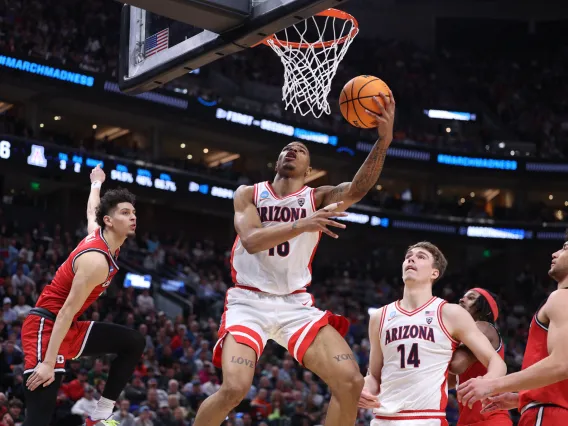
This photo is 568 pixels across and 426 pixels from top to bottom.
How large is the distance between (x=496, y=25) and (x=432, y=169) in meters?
8.14

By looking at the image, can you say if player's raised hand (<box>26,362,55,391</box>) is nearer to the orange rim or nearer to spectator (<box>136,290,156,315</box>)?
the orange rim

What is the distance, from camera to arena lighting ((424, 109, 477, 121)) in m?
32.3

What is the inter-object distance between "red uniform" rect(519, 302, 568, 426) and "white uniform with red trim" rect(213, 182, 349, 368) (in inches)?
65.0

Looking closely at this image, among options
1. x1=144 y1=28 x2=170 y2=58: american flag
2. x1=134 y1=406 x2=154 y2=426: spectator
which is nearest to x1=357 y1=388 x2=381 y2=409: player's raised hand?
x1=144 y1=28 x2=170 y2=58: american flag

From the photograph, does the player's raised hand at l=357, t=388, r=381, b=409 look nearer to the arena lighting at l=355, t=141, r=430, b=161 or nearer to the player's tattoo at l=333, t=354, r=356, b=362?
the player's tattoo at l=333, t=354, r=356, b=362

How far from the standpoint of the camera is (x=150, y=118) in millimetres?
27531

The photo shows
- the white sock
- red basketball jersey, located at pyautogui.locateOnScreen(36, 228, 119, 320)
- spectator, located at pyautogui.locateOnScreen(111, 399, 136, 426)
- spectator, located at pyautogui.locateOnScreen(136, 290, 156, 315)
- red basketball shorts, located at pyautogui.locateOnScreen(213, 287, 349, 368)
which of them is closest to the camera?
red basketball shorts, located at pyautogui.locateOnScreen(213, 287, 349, 368)

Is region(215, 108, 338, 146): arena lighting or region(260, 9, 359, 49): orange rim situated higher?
region(215, 108, 338, 146): arena lighting

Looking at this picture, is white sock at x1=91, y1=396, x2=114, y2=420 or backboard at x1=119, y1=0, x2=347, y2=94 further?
white sock at x1=91, y1=396, x2=114, y2=420

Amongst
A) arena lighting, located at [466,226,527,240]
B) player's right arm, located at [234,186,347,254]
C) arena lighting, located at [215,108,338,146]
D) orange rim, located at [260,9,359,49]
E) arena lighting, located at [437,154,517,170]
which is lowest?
player's right arm, located at [234,186,347,254]

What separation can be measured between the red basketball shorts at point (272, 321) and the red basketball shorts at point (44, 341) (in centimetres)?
113

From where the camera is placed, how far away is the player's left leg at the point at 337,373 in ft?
20.1

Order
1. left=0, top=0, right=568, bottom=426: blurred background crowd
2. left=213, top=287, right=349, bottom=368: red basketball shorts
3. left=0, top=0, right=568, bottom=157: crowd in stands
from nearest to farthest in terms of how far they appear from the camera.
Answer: left=213, top=287, right=349, bottom=368: red basketball shorts
left=0, top=0, right=568, bottom=426: blurred background crowd
left=0, top=0, right=568, bottom=157: crowd in stands

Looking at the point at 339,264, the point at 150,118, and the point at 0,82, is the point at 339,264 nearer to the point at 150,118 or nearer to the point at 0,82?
the point at 150,118
